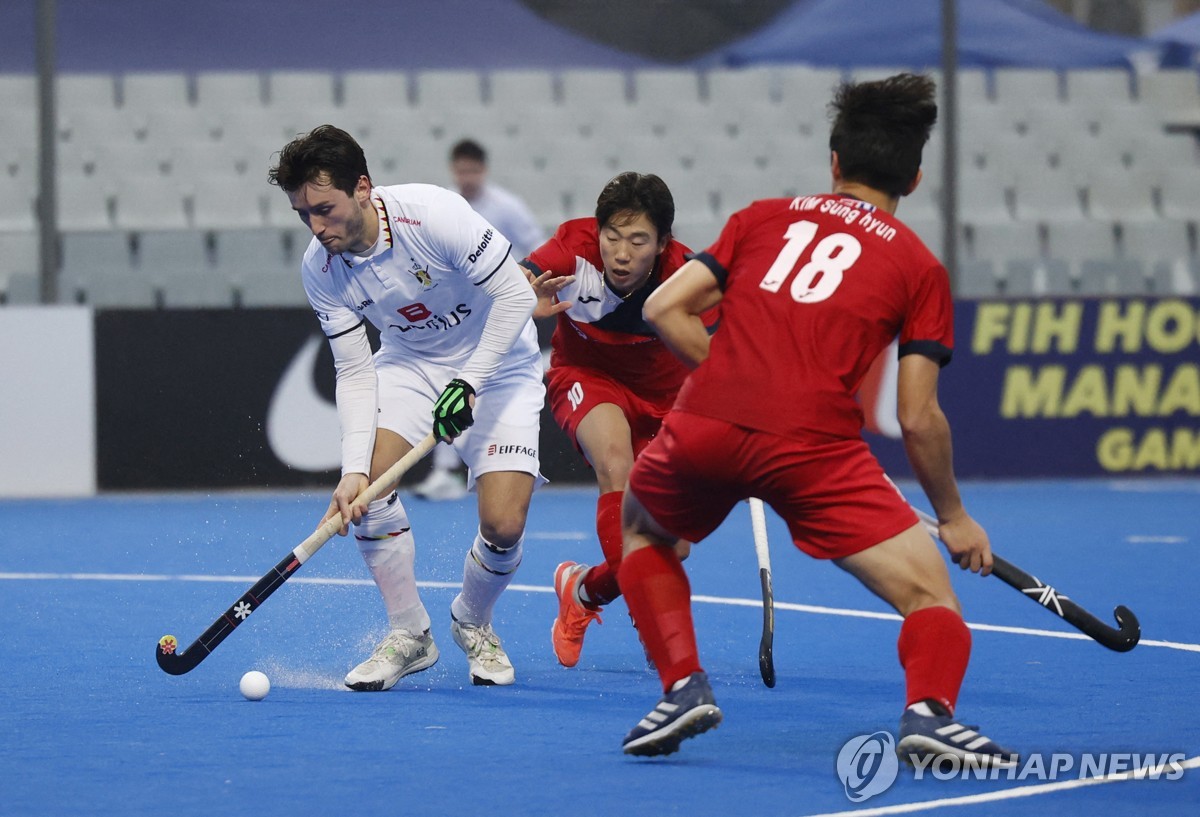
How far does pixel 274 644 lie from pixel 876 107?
9.97 ft

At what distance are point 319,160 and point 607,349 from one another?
1.29 metres

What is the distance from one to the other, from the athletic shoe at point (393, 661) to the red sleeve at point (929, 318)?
2.05 meters

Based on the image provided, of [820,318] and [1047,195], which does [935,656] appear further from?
[1047,195]

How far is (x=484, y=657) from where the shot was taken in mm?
5430

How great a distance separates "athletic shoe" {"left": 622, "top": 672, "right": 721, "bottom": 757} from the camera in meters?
3.99

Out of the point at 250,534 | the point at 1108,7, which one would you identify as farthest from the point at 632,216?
the point at 1108,7

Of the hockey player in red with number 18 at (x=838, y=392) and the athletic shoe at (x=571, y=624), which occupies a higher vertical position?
the hockey player in red with number 18 at (x=838, y=392)

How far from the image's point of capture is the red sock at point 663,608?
4.13 meters

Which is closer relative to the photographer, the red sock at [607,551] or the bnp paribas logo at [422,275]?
the bnp paribas logo at [422,275]

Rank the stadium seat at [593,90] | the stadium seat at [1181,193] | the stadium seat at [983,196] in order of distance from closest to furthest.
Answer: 1. the stadium seat at [983,196]
2. the stadium seat at [593,90]
3. the stadium seat at [1181,193]

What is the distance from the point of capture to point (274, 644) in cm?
610

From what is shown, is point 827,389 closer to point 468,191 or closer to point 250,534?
point 250,534

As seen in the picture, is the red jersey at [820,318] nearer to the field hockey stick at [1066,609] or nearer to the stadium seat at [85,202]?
the field hockey stick at [1066,609]

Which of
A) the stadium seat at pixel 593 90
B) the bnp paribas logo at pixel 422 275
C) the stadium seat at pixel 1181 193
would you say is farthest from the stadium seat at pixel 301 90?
the bnp paribas logo at pixel 422 275
